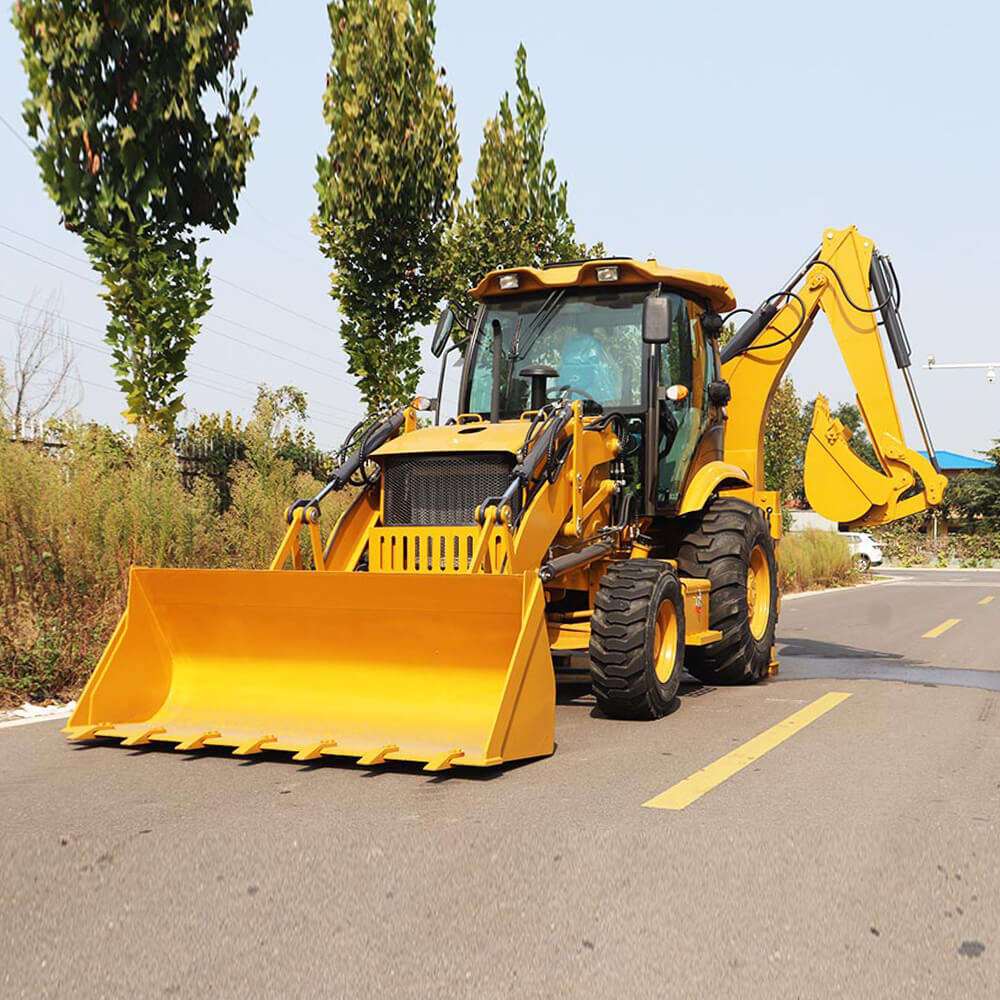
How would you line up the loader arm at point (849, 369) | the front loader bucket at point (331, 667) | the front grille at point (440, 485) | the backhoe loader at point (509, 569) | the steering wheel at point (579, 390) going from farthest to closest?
the loader arm at point (849, 369)
the steering wheel at point (579, 390)
the front grille at point (440, 485)
the backhoe loader at point (509, 569)
the front loader bucket at point (331, 667)

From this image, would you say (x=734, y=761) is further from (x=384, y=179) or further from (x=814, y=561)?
(x=814, y=561)

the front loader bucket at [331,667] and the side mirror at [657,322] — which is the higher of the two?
the side mirror at [657,322]

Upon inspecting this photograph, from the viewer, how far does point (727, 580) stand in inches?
346

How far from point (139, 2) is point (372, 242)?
4495mm

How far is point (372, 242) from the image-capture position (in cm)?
1550

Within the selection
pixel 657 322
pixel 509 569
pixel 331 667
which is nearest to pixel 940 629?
pixel 657 322

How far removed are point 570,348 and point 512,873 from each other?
5054 millimetres

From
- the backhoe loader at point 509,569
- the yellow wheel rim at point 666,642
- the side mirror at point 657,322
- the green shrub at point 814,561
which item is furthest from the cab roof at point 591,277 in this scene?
the green shrub at point 814,561

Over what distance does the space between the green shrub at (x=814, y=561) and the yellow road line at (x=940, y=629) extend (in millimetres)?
8617

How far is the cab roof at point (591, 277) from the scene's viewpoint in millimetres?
8515

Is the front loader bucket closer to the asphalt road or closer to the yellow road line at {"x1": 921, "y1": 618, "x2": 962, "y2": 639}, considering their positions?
the asphalt road

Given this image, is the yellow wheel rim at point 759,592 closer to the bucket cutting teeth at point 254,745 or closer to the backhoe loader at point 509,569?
the backhoe loader at point 509,569

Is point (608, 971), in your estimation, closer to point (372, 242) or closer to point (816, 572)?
point (372, 242)

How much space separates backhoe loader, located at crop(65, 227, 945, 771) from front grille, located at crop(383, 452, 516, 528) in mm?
14
